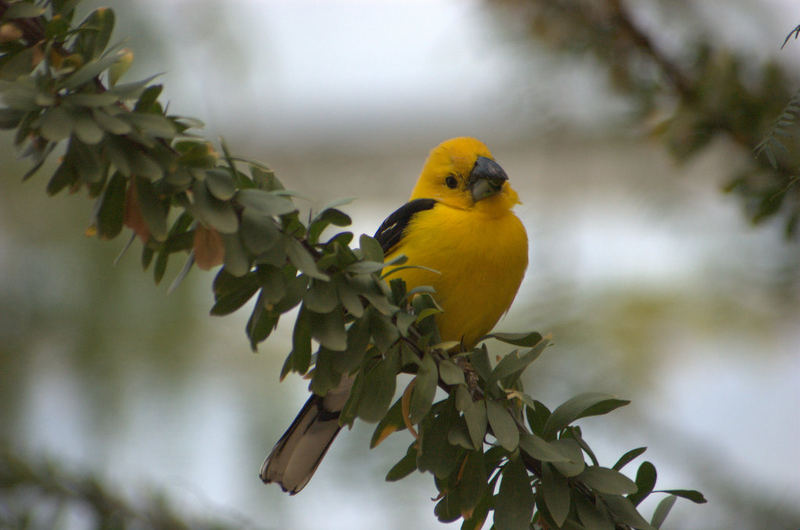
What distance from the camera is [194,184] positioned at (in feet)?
1.63

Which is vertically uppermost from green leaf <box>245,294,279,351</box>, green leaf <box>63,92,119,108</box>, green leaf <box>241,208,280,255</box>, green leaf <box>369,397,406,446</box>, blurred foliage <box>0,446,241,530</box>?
green leaf <box>63,92,119,108</box>

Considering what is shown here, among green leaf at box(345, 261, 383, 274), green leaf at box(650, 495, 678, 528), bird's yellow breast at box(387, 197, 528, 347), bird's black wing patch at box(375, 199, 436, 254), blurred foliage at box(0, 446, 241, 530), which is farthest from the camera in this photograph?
bird's black wing patch at box(375, 199, 436, 254)

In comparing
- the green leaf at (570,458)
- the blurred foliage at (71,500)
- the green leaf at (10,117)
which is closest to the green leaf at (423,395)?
the green leaf at (570,458)

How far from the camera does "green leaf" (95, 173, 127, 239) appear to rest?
510 millimetres

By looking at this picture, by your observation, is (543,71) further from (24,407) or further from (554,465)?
(24,407)

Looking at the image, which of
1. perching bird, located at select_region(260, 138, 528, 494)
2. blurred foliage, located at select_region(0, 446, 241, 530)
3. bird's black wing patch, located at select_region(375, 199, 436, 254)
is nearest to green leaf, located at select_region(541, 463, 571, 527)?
blurred foliage, located at select_region(0, 446, 241, 530)

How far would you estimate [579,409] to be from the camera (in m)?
0.61

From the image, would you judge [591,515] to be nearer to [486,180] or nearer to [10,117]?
[10,117]

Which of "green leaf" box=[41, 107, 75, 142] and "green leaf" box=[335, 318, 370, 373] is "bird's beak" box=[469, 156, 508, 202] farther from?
"green leaf" box=[41, 107, 75, 142]

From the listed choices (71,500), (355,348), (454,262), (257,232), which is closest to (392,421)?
(355,348)

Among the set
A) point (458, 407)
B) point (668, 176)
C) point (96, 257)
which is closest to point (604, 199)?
point (668, 176)

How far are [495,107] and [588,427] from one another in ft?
1.84

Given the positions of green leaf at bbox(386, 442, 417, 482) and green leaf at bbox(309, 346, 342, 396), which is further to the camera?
green leaf at bbox(386, 442, 417, 482)

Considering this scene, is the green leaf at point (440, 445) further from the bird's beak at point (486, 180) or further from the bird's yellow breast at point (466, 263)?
the bird's beak at point (486, 180)
